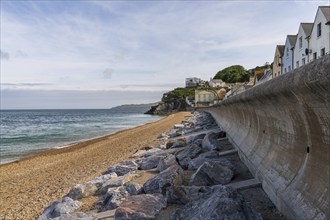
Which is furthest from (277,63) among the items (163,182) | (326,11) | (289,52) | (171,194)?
(171,194)

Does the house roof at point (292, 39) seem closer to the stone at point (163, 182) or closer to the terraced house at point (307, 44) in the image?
the terraced house at point (307, 44)

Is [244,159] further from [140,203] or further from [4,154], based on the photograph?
[4,154]

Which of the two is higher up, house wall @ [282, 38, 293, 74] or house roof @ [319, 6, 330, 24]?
house roof @ [319, 6, 330, 24]

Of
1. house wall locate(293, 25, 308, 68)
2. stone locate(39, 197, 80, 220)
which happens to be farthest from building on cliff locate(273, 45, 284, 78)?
stone locate(39, 197, 80, 220)

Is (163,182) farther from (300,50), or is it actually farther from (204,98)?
(204,98)

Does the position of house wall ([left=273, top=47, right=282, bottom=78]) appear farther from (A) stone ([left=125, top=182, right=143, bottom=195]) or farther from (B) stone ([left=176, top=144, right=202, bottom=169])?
(A) stone ([left=125, top=182, right=143, bottom=195])

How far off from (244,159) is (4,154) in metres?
19.3

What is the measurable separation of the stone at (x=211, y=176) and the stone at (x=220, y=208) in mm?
1744

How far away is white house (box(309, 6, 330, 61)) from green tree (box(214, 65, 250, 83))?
94258 millimetres

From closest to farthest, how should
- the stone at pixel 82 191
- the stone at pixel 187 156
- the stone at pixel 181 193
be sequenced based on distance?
1. the stone at pixel 181 193
2. the stone at pixel 82 191
3. the stone at pixel 187 156

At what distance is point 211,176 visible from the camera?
5609 millimetres

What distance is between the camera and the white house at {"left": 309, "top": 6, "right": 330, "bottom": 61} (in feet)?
81.7

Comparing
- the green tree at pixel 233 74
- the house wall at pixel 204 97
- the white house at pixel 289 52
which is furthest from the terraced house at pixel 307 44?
the green tree at pixel 233 74

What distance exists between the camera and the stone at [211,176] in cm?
554
